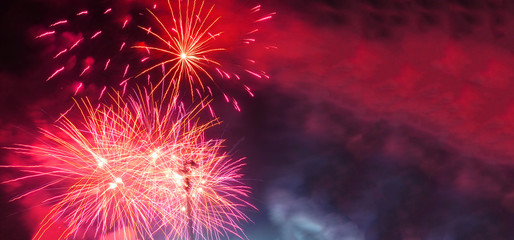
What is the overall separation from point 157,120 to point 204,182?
301cm

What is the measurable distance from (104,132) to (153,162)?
198 cm

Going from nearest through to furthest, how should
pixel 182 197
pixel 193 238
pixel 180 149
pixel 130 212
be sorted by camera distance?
pixel 130 212 < pixel 180 149 < pixel 182 197 < pixel 193 238

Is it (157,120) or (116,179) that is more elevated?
(157,120)

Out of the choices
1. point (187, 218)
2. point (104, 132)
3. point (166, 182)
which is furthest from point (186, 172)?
point (104, 132)

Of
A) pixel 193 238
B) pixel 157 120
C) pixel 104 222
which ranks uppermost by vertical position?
pixel 157 120

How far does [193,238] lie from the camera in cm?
2152

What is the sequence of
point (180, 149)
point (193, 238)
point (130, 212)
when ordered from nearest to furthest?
1. point (130, 212)
2. point (180, 149)
3. point (193, 238)

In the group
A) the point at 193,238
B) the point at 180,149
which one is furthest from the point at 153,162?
the point at 193,238

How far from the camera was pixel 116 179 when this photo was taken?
18250 millimetres

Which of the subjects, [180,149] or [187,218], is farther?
[187,218]

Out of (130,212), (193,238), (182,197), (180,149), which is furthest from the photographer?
(193,238)

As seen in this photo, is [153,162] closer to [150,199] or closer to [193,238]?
[150,199]

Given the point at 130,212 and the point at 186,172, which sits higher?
the point at 186,172

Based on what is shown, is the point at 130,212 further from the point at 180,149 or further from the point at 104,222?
the point at 180,149
